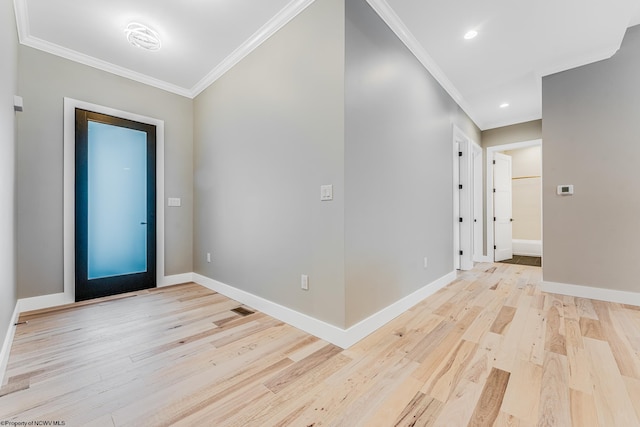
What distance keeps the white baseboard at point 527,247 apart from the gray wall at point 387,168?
4.46 metres

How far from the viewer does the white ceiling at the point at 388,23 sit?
7.26 feet

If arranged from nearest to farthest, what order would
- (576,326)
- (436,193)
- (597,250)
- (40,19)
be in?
(576,326) → (40,19) → (597,250) → (436,193)

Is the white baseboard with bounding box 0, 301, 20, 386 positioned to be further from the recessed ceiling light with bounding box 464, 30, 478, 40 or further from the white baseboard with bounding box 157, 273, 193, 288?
the recessed ceiling light with bounding box 464, 30, 478, 40

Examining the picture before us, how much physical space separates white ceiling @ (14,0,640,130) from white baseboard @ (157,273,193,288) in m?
2.64

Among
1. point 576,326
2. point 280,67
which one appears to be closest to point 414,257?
point 576,326

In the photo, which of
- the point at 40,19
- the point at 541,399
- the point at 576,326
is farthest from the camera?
Answer: the point at 40,19

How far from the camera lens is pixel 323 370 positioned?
1608mm

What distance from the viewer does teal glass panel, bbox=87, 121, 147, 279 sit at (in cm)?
303

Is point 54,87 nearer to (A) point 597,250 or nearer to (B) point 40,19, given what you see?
(B) point 40,19

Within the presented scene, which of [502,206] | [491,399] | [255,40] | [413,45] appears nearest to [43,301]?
[255,40]

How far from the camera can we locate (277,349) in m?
1.86

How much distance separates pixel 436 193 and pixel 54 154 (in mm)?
4411

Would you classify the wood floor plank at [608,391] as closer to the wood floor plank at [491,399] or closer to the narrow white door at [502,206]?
the wood floor plank at [491,399]

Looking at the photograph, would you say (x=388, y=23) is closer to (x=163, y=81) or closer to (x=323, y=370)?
(x=323, y=370)
